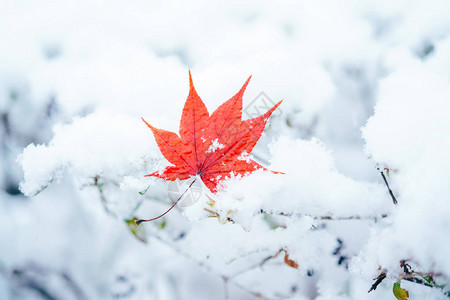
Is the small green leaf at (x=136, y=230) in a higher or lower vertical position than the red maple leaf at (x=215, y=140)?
lower

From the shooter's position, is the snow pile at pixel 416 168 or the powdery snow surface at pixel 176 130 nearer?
the snow pile at pixel 416 168

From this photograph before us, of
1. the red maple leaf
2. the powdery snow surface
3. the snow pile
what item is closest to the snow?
the red maple leaf

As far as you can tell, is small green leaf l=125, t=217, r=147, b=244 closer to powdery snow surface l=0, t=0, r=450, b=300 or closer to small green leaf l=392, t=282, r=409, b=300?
powdery snow surface l=0, t=0, r=450, b=300

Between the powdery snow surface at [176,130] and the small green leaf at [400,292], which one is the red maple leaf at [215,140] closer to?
the powdery snow surface at [176,130]

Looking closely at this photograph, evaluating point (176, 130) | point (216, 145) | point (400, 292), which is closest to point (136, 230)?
point (176, 130)

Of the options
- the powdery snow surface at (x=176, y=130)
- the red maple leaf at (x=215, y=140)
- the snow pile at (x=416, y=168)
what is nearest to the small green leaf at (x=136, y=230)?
the powdery snow surface at (x=176, y=130)

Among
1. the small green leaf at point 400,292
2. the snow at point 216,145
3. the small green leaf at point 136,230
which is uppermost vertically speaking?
the snow at point 216,145
